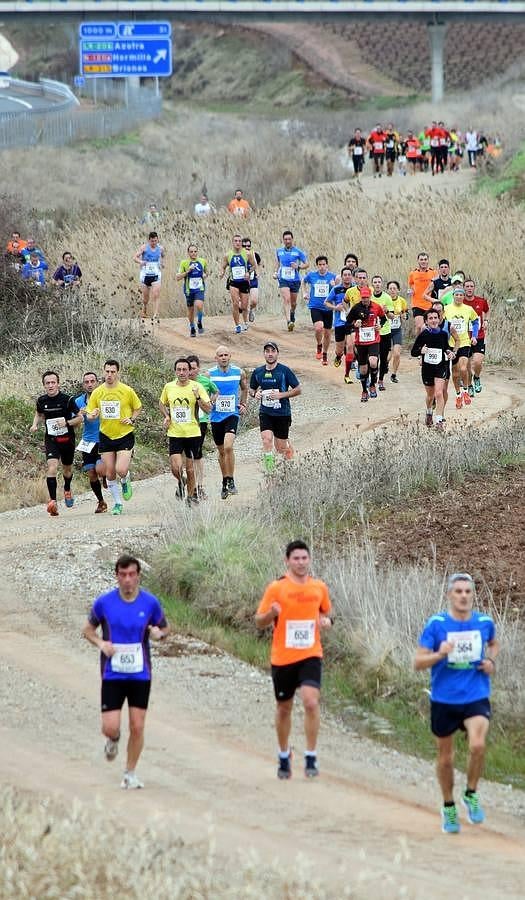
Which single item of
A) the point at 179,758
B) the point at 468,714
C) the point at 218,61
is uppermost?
the point at 218,61

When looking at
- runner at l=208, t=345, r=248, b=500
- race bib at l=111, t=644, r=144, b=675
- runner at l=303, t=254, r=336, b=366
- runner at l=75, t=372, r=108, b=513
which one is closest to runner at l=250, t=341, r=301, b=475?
runner at l=208, t=345, r=248, b=500

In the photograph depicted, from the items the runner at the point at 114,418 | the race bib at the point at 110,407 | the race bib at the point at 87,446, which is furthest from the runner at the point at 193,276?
the race bib at the point at 110,407

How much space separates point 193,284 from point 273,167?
2235 centimetres

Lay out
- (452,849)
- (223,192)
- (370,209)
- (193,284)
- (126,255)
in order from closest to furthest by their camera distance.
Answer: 1. (452,849)
2. (193,284)
3. (126,255)
4. (370,209)
5. (223,192)

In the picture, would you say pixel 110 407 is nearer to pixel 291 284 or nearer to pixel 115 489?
pixel 115 489

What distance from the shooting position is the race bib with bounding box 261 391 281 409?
18.2 meters

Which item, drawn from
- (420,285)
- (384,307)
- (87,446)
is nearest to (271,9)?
(420,285)

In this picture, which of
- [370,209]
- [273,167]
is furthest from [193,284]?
[273,167]

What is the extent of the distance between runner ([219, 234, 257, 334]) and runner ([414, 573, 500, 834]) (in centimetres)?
1760

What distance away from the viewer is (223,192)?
154 ft

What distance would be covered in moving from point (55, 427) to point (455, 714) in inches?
347

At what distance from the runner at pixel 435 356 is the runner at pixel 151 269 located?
8.09 meters

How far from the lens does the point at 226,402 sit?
695 inches

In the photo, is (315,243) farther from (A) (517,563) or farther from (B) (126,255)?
(A) (517,563)
